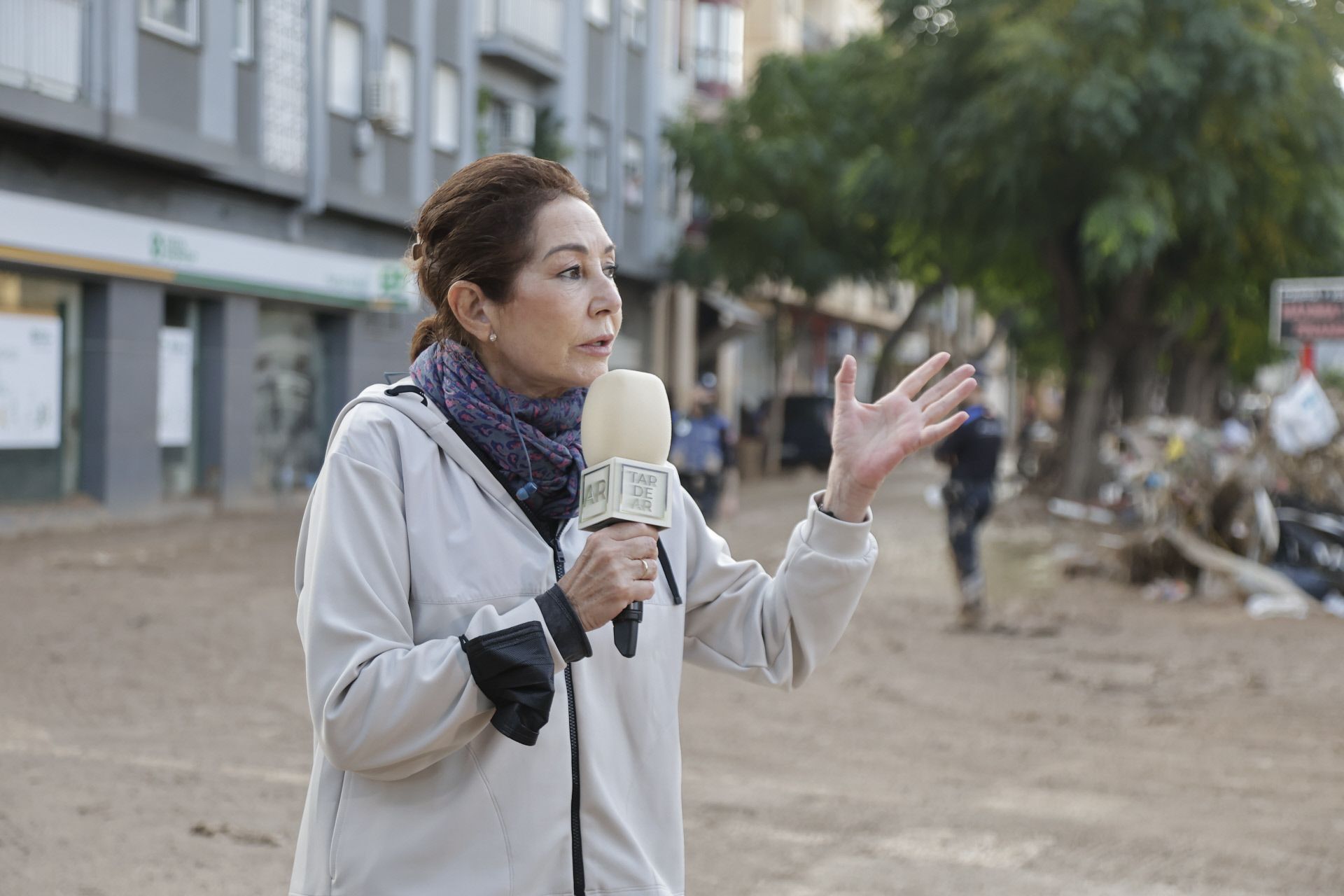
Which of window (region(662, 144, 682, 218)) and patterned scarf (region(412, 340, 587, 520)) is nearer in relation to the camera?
patterned scarf (region(412, 340, 587, 520))

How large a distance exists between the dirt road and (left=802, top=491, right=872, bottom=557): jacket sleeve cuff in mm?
2998

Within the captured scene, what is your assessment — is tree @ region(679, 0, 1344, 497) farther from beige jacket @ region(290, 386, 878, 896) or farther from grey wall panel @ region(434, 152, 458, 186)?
beige jacket @ region(290, 386, 878, 896)

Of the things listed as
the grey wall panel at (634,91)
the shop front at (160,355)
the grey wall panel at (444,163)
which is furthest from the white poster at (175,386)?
the grey wall panel at (634,91)

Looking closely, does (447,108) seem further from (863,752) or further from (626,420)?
Answer: (626,420)

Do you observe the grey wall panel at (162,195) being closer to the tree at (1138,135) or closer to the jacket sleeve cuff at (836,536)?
the tree at (1138,135)

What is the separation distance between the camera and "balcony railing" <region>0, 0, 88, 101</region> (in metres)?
16.0

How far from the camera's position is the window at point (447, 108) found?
25125mm

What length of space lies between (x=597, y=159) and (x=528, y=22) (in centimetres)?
405

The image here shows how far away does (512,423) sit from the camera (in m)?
2.22

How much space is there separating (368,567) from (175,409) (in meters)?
17.9

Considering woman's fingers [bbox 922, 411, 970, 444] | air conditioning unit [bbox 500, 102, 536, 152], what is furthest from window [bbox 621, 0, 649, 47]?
woman's fingers [bbox 922, 411, 970, 444]

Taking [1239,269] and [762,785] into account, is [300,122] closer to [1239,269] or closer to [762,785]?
[1239,269]

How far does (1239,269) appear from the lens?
77.5ft

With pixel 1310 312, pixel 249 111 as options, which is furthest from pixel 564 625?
pixel 249 111
